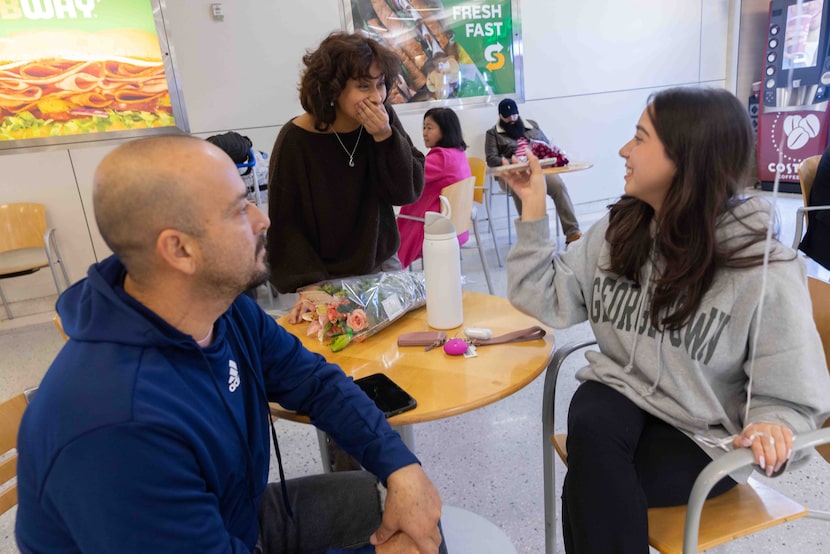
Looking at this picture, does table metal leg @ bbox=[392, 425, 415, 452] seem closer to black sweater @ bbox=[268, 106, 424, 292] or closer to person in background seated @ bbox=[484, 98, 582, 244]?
black sweater @ bbox=[268, 106, 424, 292]

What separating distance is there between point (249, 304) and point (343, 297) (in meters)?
0.33

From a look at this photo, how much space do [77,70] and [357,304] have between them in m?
3.46

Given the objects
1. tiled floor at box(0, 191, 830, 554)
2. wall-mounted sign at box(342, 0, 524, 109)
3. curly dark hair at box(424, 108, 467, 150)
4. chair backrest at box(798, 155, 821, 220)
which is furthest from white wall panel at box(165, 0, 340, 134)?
chair backrest at box(798, 155, 821, 220)

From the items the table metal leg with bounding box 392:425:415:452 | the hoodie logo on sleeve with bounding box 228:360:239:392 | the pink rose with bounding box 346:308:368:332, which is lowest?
the table metal leg with bounding box 392:425:415:452

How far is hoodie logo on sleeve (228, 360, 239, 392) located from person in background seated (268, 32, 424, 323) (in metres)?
0.78

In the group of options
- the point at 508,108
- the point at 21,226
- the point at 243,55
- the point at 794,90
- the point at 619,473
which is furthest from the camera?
the point at 794,90

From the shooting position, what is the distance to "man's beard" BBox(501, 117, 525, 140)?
4.53 m

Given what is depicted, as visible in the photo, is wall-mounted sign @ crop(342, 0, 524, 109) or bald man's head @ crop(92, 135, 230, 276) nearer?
bald man's head @ crop(92, 135, 230, 276)

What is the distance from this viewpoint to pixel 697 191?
42.3 inches

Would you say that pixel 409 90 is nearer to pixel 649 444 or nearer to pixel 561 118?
pixel 561 118

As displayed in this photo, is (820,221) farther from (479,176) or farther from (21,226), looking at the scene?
(21,226)

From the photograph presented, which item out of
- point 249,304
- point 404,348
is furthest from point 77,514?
point 404,348

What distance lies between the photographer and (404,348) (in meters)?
1.28

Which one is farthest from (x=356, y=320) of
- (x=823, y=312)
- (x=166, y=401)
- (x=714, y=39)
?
(x=714, y=39)
